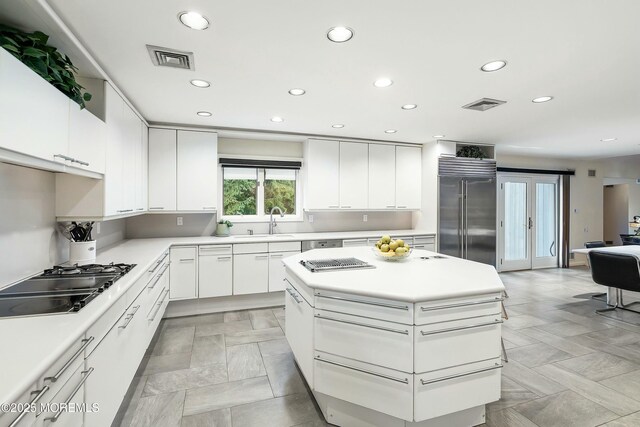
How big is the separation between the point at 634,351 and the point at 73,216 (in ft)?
17.0

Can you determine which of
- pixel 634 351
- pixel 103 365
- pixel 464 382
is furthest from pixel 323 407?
pixel 634 351

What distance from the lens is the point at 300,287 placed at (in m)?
2.30

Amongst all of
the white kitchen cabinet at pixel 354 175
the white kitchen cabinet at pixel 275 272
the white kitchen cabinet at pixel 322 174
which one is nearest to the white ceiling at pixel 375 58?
the white kitchen cabinet at pixel 322 174

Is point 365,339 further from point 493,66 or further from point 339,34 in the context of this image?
point 493,66

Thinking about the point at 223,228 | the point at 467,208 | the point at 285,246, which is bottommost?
the point at 285,246

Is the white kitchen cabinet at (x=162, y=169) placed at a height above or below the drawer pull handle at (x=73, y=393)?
above

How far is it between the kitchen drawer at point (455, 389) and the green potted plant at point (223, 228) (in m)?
3.40

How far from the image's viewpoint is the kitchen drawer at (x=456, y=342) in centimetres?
177

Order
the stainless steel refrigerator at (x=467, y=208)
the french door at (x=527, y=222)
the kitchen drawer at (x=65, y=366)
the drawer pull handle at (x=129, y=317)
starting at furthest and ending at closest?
the french door at (x=527, y=222)
the stainless steel refrigerator at (x=467, y=208)
the drawer pull handle at (x=129, y=317)
the kitchen drawer at (x=65, y=366)

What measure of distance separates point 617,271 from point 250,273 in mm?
4682

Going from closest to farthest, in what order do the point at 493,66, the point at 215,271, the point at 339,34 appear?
1. the point at 339,34
2. the point at 493,66
3. the point at 215,271

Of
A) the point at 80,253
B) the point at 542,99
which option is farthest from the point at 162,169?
the point at 542,99

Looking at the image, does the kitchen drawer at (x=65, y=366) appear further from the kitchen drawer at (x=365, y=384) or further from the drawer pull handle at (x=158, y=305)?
the drawer pull handle at (x=158, y=305)

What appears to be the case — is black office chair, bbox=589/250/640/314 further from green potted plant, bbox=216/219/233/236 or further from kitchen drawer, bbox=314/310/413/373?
green potted plant, bbox=216/219/233/236
